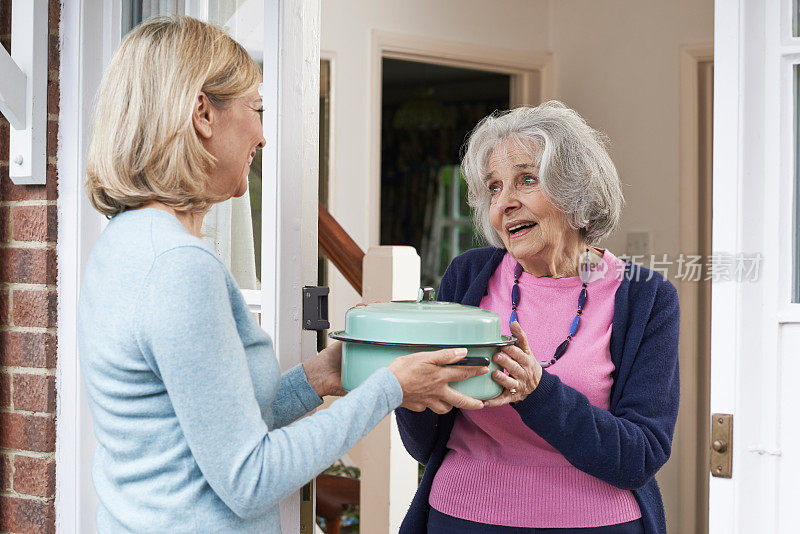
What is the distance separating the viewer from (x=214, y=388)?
3.16ft

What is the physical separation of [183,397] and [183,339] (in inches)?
2.7

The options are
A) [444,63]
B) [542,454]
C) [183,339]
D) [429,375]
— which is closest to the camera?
[183,339]

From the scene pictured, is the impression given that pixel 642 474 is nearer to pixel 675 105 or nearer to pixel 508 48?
pixel 675 105

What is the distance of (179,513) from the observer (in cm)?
104

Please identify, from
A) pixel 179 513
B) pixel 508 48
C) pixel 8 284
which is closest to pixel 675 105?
pixel 508 48

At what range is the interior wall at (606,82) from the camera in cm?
350

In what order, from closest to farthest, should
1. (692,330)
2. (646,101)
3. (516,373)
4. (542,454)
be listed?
(516,373)
(542,454)
(692,330)
(646,101)

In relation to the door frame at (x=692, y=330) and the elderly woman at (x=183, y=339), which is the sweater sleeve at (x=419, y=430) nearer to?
the elderly woman at (x=183, y=339)

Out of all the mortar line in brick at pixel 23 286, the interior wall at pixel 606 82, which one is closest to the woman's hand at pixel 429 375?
the mortar line in brick at pixel 23 286

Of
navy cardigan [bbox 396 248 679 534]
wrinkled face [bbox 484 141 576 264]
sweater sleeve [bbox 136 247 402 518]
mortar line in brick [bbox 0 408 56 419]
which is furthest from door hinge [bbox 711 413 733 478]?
mortar line in brick [bbox 0 408 56 419]

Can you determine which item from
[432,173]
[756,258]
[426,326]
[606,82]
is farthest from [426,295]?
[432,173]

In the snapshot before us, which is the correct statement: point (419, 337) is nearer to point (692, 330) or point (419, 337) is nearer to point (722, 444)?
point (722, 444)

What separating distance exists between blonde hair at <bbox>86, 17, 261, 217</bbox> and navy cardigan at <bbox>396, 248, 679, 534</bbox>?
2.10ft

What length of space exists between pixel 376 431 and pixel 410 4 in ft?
6.98
